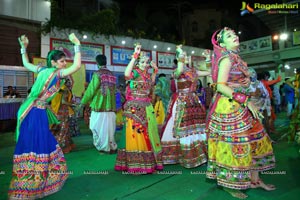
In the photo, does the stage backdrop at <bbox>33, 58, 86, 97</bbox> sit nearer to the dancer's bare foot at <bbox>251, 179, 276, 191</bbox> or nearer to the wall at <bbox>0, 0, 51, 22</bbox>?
the wall at <bbox>0, 0, 51, 22</bbox>

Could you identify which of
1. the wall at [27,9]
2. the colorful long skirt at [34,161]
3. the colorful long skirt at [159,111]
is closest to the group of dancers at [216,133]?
the colorful long skirt at [34,161]

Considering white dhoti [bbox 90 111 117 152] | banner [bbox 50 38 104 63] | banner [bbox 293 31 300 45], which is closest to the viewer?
white dhoti [bbox 90 111 117 152]

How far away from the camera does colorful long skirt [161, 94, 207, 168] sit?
4.15 metres

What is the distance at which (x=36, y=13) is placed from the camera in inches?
395

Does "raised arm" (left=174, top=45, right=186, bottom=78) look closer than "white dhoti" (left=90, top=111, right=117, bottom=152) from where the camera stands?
Yes

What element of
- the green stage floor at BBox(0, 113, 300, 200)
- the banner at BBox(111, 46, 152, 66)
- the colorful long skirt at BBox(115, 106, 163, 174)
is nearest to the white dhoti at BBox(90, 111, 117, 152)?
the green stage floor at BBox(0, 113, 300, 200)

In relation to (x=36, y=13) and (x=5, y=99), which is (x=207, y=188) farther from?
(x=36, y=13)

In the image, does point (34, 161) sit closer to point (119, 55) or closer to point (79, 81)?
point (79, 81)

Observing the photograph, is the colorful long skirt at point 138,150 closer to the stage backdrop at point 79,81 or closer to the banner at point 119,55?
the stage backdrop at point 79,81

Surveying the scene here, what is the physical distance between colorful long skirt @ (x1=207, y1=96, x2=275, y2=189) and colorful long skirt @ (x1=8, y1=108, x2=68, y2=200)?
70.7 inches

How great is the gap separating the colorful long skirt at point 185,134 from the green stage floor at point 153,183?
0.16 meters

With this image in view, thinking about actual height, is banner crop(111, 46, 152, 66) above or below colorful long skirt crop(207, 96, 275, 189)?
above

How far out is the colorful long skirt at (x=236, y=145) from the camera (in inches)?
110

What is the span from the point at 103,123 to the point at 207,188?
2696 mm
